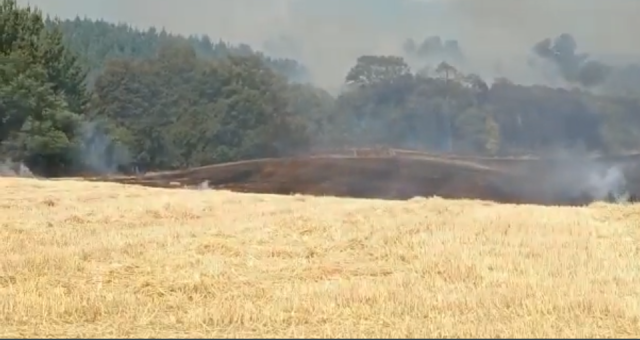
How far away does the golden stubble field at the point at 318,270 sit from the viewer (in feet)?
19.8

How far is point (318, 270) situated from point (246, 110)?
131 ft

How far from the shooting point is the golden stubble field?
6.05 meters

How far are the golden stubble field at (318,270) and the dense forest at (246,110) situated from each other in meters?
19.6

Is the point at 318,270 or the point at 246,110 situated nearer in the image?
the point at 318,270

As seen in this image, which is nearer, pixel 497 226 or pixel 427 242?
pixel 427 242

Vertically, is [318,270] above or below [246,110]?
below

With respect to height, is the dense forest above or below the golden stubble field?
above

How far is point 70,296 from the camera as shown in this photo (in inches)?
281

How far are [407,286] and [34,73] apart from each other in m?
29.7

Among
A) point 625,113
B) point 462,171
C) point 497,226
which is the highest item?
point 625,113

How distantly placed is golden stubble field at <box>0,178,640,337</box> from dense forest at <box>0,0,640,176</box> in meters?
19.6

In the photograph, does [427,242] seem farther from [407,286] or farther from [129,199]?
[129,199]

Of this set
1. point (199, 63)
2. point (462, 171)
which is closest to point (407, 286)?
point (462, 171)

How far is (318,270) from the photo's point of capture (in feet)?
29.3
